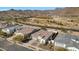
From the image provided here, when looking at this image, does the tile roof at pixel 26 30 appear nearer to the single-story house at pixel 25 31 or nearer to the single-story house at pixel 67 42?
the single-story house at pixel 25 31

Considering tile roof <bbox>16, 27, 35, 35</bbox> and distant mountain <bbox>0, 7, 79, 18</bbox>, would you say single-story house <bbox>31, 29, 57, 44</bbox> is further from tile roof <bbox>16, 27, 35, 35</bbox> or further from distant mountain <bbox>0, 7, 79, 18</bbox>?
distant mountain <bbox>0, 7, 79, 18</bbox>

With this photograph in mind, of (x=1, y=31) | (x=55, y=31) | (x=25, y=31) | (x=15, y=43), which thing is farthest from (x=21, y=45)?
(x=55, y=31)

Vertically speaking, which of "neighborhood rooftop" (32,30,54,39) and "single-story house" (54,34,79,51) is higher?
"neighborhood rooftop" (32,30,54,39)

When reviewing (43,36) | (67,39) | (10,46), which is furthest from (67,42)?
(10,46)

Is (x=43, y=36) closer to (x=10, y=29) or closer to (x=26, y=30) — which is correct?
(x=26, y=30)

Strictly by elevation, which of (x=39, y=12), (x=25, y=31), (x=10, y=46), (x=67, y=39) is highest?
(x=39, y=12)

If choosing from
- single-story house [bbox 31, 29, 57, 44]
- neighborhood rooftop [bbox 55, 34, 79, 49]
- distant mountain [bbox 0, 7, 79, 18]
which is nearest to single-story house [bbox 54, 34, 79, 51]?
neighborhood rooftop [bbox 55, 34, 79, 49]
